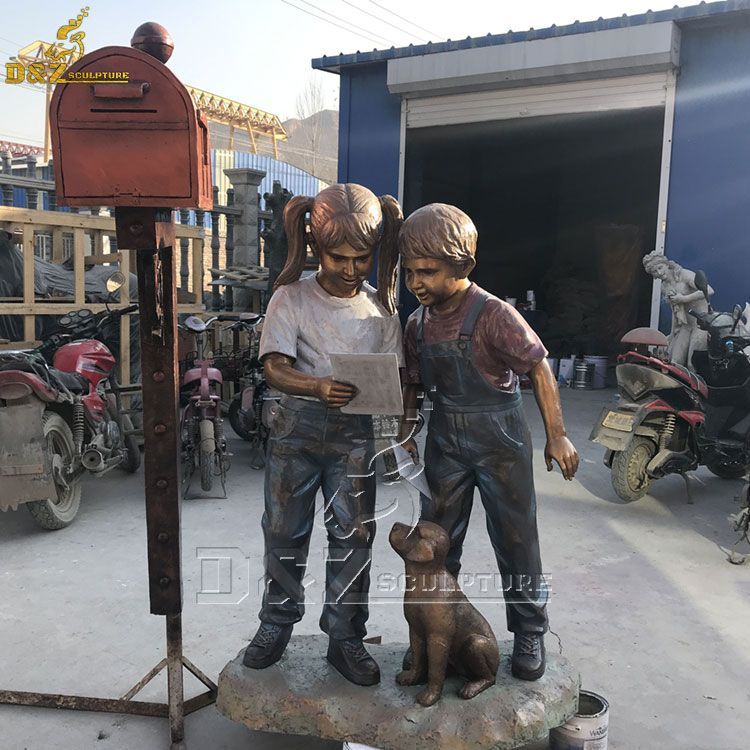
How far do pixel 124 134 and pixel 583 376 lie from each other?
8664 millimetres

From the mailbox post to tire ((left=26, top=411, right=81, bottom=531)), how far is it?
80.8 inches

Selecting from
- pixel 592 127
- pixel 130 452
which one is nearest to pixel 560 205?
pixel 592 127

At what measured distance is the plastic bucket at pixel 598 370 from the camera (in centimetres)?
1027

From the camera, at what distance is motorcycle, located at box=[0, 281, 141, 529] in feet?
13.5

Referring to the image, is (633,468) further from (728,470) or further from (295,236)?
(295,236)

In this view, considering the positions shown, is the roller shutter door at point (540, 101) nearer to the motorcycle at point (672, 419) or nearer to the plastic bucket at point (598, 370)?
the plastic bucket at point (598, 370)

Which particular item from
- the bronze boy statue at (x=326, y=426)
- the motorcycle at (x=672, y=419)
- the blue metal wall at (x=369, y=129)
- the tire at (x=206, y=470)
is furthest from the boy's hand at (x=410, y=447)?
the blue metal wall at (x=369, y=129)

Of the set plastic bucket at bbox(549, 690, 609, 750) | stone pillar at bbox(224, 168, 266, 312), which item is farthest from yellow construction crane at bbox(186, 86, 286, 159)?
plastic bucket at bbox(549, 690, 609, 750)

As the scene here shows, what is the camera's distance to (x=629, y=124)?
1076 centimetres

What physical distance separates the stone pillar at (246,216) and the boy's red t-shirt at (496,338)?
308 inches

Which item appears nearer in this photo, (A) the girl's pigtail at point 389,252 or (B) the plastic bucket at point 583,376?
(A) the girl's pigtail at point 389,252

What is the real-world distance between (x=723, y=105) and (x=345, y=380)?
7.12 metres

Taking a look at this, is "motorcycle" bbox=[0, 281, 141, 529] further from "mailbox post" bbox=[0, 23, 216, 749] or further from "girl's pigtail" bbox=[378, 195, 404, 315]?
"girl's pigtail" bbox=[378, 195, 404, 315]

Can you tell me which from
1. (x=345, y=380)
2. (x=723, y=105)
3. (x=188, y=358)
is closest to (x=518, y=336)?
(x=345, y=380)
